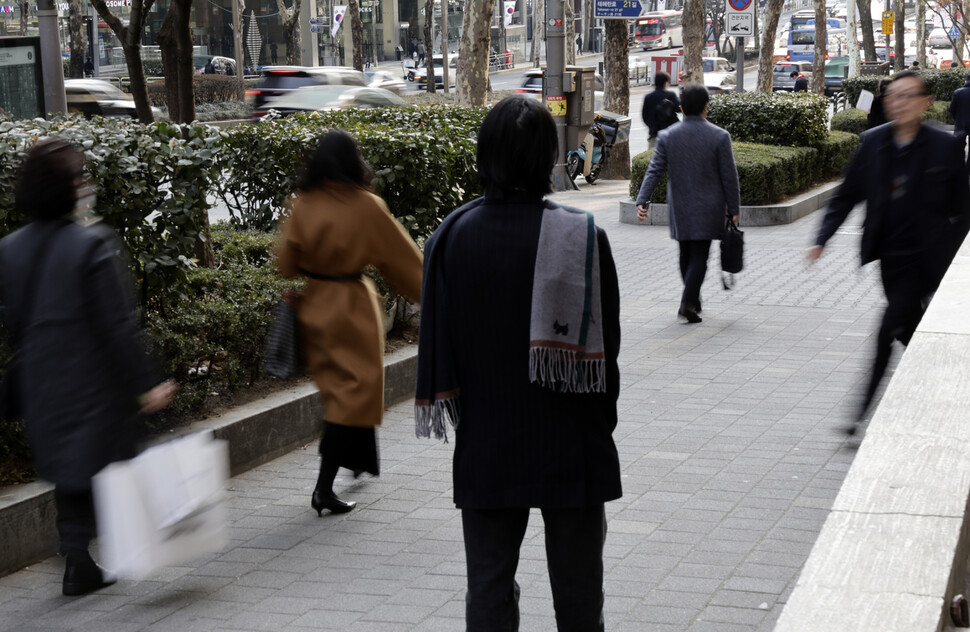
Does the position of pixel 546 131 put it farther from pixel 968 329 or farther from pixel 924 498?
pixel 968 329

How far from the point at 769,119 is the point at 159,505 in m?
15.5

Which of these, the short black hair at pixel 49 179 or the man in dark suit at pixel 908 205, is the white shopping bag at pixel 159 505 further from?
the man in dark suit at pixel 908 205

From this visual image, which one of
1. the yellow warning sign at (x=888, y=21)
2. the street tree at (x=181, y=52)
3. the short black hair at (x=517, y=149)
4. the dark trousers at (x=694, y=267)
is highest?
the yellow warning sign at (x=888, y=21)

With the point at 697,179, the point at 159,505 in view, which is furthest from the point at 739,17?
the point at 159,505

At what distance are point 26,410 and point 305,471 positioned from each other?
222 cm

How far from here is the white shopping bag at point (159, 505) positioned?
369cm

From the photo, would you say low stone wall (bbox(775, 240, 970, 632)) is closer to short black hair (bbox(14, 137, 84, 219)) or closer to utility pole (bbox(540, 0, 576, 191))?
short black hair (bbox(14, 137, 84, 219))

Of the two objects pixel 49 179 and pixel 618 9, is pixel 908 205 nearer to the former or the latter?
pixel 49 179

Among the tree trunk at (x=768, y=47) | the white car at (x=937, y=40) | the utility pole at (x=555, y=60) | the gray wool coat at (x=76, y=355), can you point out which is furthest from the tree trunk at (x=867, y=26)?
the gray wool coat at (x=76, y=355)

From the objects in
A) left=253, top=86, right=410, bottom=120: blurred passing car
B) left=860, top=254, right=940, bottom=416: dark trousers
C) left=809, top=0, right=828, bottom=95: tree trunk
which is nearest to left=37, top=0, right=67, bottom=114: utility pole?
left=860, top=254, right=940, bottom=416: dark trousers

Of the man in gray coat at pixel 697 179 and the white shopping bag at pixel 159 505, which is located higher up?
the man in gray coat at pixel 697 179

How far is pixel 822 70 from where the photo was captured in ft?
122

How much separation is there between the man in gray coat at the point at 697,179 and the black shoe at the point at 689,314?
0.38 feet

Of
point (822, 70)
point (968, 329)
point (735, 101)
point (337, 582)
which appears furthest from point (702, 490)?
point (822, 70)
